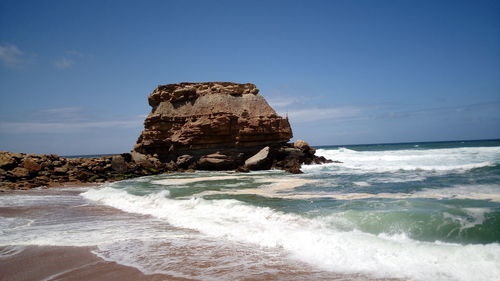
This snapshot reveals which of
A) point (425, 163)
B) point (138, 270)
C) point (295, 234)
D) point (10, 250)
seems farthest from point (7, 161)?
point (425, 163)

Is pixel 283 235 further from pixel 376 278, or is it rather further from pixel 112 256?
pixel 112 256

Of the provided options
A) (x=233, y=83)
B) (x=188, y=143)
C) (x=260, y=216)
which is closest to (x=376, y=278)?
(x=260, y=216)

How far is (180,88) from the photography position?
116 ft

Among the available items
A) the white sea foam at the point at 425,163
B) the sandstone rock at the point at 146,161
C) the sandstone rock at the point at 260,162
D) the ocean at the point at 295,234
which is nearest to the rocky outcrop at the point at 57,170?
the sandstone rock at the point at 146,161

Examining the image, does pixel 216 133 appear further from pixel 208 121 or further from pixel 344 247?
pixel 344 247

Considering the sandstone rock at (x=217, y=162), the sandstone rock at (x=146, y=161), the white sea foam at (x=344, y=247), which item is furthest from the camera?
the sandstone rock at (x=217, y=162)

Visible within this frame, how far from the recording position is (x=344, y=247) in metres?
5.80

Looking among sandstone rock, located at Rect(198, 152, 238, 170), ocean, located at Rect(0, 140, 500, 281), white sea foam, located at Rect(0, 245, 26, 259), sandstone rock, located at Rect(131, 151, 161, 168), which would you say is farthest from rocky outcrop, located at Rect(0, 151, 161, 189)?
white sea foam, located at Rect(0, 245, 26, 259)

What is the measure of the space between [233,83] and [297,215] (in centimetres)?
2883

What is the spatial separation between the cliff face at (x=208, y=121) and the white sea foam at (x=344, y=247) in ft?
68.3

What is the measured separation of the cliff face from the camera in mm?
30344

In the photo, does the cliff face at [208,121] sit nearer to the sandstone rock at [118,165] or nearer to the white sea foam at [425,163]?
the sandstone rock at [118,165]

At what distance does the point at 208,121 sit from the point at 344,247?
25.5 m

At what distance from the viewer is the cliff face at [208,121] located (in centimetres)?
3034
